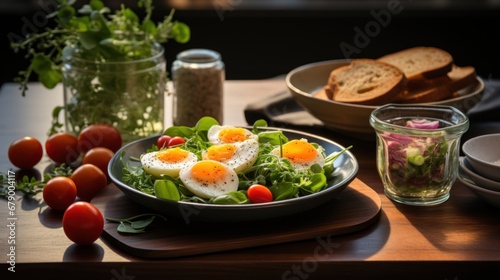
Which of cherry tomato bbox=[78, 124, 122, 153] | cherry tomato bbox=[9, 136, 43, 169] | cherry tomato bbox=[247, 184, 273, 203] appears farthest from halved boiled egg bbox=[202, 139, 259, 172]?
cherry tomato bbox=[9, 136, 43, 169]

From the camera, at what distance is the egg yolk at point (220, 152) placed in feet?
6.14

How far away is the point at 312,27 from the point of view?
461 centimetres

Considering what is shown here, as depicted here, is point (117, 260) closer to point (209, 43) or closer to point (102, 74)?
point (102, 74)

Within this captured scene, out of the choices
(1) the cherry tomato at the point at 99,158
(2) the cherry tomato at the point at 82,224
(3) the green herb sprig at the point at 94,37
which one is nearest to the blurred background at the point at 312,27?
(3) the green herb sprig at the point at 94,37

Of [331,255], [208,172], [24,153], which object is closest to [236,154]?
[208,172]

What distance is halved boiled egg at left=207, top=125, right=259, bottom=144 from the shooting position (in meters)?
1.99

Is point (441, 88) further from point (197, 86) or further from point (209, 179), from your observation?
point (209, 179)

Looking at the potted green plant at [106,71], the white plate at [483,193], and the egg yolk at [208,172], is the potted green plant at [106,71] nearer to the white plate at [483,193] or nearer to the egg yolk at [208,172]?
the egg yolk at [208,172]

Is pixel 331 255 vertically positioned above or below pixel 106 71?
below

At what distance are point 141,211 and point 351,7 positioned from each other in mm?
2959

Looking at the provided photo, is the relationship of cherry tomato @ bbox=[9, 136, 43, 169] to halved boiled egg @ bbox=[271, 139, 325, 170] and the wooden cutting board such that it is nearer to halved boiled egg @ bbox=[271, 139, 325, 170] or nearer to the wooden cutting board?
the wooden cutting board

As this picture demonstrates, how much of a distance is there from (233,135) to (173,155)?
19 cm

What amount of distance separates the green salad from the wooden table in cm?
→ 13

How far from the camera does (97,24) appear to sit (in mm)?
2307
